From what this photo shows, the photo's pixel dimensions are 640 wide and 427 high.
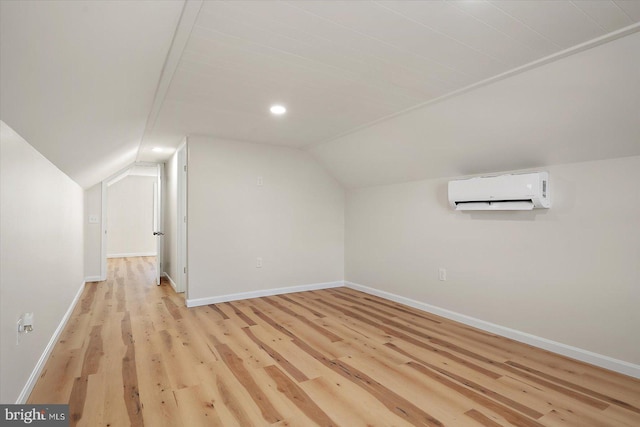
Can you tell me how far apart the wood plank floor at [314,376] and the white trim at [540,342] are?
9 cm

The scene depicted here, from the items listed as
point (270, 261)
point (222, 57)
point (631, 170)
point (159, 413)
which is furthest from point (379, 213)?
point (159, 413)

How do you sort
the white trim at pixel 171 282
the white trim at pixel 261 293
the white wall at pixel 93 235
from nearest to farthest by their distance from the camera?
the white trim at pixel 261 293
the white trim at pixel 171 282
the white wall at pixel 93 235

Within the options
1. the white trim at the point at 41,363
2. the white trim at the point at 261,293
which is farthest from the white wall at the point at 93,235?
the white trim at the point at 261,293

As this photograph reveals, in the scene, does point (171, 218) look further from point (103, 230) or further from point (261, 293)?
point (261, 293)

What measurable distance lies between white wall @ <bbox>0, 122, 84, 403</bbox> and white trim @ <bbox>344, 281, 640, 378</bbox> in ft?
11.7

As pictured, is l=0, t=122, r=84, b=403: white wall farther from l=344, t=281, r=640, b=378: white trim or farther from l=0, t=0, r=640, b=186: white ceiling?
l=344, t=281, r=640, b=378: white trim

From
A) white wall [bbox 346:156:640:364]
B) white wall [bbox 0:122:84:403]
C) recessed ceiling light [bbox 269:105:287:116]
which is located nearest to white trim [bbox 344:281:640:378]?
white wall [bbox 346:156:640:364]

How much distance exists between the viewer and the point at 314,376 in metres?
2.40

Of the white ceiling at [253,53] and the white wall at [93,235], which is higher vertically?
the white ceiling at [253,53]

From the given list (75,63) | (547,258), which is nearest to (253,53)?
(75,63)

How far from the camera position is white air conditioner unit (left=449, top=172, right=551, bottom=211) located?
278 cm

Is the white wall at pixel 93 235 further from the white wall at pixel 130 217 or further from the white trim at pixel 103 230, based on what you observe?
the white wall at pixel 130 217

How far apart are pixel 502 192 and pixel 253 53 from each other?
7.76 feet

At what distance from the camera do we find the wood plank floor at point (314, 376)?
6.34ft
